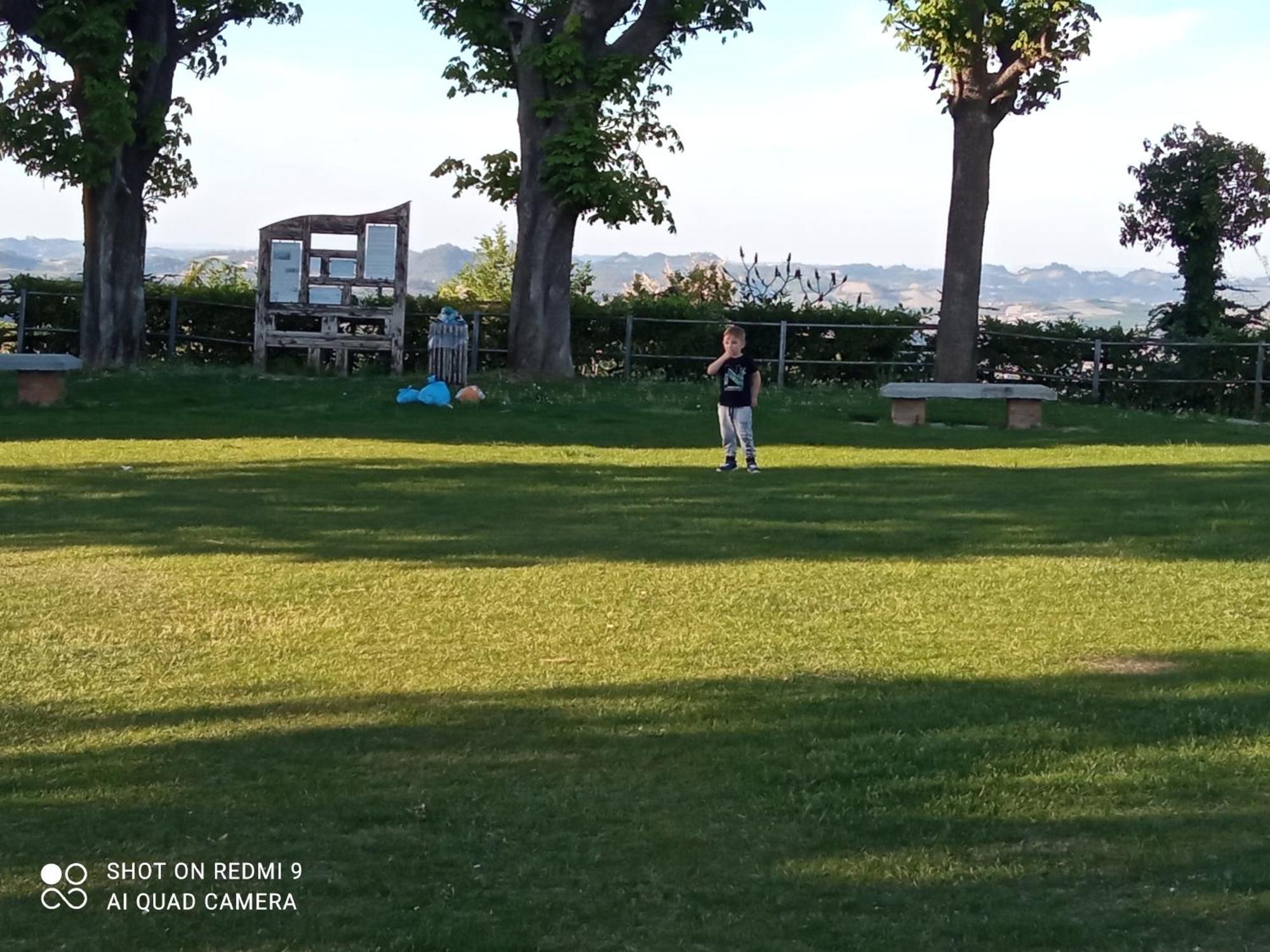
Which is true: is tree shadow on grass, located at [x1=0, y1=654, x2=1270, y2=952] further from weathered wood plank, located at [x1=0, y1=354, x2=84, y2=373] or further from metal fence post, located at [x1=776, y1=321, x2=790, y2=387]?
metal fence post, located at [x1=776, y1=321, x2=790, y2=387]

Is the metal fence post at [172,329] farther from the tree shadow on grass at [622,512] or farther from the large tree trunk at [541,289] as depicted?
the tree shadow on grass at [622,512]

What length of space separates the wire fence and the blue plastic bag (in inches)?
240

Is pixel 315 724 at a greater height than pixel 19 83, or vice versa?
pixel 19 83

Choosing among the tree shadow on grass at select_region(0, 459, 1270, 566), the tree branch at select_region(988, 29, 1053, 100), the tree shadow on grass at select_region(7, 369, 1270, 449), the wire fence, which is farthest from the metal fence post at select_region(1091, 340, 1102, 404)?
the tree shadow on grass at select_region(0, 459, 1270, 566)

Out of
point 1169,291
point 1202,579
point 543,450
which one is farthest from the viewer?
point 1169,291

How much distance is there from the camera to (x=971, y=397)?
21.2m

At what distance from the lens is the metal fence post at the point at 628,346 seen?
27375 millimetres

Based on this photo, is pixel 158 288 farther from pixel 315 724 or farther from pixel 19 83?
pixel 315 724

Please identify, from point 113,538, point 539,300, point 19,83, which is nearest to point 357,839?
point 113,538

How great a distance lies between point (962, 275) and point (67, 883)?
22365 millimetres

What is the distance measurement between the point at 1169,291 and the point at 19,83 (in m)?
21.0

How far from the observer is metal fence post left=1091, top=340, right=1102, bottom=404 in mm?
26250

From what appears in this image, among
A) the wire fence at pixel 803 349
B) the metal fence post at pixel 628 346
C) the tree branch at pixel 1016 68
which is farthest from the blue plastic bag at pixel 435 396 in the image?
the tree branch at pixel 1016 68

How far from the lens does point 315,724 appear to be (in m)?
6.30
